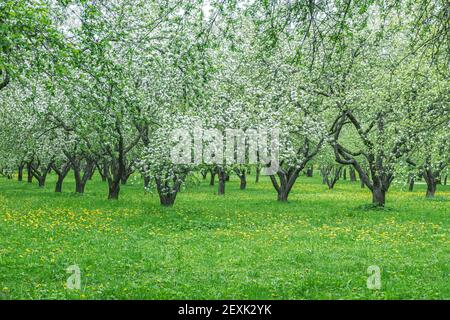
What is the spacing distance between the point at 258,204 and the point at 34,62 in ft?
68.3

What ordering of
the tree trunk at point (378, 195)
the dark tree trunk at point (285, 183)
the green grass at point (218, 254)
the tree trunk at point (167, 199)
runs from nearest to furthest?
the green grass at point (218, 254)
the tree trunk at point (167, 199)
the tree trunk at point (378, 195)
the dark tree trunk at point (285, 183)

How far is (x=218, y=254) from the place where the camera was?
13203 mm

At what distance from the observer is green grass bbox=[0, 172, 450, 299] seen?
955 centimetres

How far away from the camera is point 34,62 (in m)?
10.2

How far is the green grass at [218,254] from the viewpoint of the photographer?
376 inches

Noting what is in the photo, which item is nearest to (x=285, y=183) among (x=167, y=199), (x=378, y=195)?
(x=378, y=195)

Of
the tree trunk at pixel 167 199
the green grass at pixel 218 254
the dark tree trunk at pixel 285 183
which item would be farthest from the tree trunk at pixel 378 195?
the tree trunk at pixel 167 199

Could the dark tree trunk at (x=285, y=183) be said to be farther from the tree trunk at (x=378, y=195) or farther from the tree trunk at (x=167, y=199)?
the tree trunk at (x=167, y=199)

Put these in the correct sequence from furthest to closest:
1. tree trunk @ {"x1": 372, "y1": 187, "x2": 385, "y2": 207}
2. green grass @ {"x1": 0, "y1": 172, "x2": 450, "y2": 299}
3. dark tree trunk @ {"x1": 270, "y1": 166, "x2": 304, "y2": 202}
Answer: dark tree trunk @ {"x1": 270, "y1": 166, "x2": 304, "y2": 202} < tree trunk @ {"x1": 372, "y1": 187, "x2": 385, "y2": 207} < green grass @ {"x1": 0, "y1": 172, "x2": 450, "y2": 299}

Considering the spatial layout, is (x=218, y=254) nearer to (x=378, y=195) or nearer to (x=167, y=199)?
(x=167, y=199)

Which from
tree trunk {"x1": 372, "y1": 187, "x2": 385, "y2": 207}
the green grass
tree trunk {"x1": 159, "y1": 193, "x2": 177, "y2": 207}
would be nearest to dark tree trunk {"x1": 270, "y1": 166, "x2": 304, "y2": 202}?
tree trunk {"x1": 372, "y1": 187, "x2": 385, "y2": 207}

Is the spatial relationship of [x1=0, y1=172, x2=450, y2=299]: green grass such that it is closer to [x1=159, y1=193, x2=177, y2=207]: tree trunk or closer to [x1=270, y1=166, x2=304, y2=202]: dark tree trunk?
[x1=159, y1=193, x2=177, y2=207]: tree trunk
